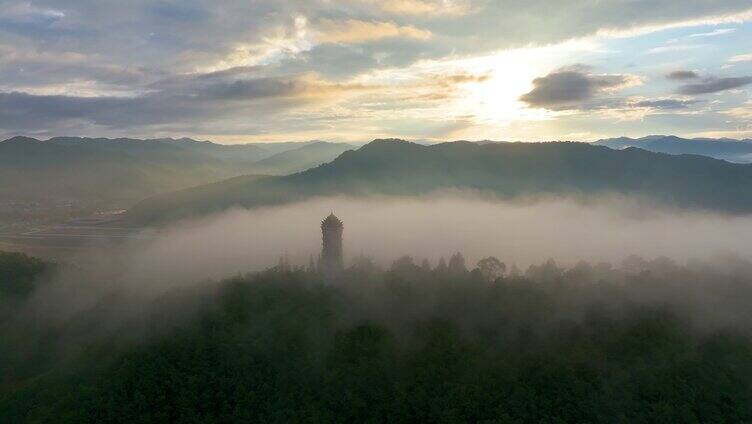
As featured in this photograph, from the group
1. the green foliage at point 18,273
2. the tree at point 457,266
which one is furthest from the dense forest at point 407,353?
the green foliage at point 18,273

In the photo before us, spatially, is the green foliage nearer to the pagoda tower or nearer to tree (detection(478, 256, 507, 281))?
the pagoda tower

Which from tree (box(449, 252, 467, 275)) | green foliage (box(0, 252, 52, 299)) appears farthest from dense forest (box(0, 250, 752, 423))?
green foliage (box(0, 252, 52, 299))

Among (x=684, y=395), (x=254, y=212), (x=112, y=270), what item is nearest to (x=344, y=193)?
(x=254, y=212)

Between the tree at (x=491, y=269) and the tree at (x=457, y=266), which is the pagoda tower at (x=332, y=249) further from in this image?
the tree at (x=491, y=269)

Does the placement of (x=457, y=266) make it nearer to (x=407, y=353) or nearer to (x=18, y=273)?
(x=407, y=353)

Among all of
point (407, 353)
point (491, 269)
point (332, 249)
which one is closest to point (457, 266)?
point (491, 269)

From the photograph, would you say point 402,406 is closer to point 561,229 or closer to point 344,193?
point 561,229
